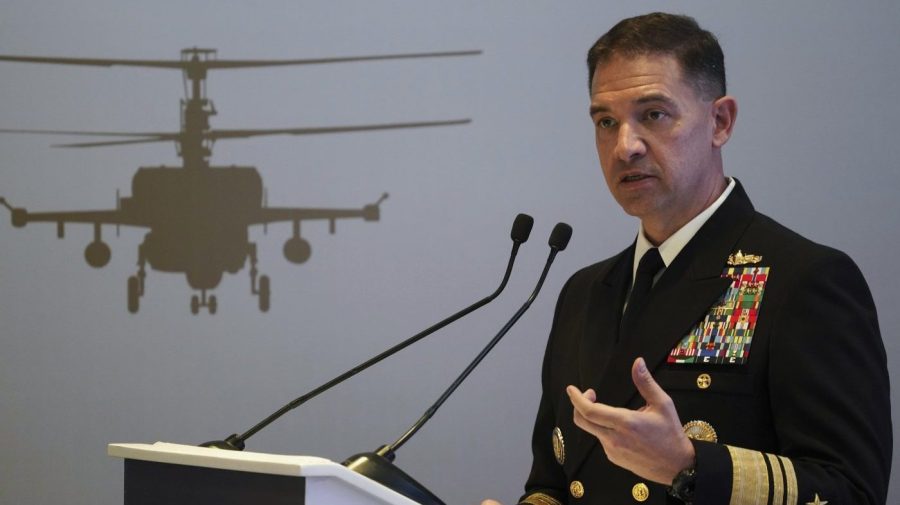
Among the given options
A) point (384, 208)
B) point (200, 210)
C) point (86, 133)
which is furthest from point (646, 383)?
point (86, 133)

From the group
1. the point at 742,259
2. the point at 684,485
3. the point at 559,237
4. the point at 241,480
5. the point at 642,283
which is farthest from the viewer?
the point at 559,237

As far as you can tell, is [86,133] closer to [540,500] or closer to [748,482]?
[540,500]

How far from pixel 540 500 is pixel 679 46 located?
2.80 ft

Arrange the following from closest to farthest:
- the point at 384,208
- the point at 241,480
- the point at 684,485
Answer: the point at 241,480
the point at 684,485
the point at 384,208

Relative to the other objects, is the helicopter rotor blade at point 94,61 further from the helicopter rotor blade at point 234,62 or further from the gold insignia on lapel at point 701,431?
the gold insignia on lapel at point 701,431

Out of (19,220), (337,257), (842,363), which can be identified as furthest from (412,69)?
(842,363)

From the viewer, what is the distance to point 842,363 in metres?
1.57

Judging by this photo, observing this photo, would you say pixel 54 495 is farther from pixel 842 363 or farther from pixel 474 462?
pixel 842 363

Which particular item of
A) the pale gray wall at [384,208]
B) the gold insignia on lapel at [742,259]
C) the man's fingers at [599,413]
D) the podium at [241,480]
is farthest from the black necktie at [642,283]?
the pale gray wall at [384,208]

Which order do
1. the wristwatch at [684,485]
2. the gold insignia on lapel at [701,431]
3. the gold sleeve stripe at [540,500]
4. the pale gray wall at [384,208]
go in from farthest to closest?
1. the pale gray wall at [384,208]
2. the gold sleeve stripe at [540,500]
3. the gold insignia on lapel at [701,431]
4. the wristwatch at [684,485]

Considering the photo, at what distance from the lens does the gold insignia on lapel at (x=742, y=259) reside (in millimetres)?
1758

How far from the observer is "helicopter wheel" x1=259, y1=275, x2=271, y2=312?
3629 millimetres

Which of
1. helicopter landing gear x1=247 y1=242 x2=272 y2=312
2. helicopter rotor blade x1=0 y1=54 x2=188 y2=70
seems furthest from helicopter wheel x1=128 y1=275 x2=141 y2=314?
helicopter rotor blade x1=0 y1=54 x2=188 y2=70

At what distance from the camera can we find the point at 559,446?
1.92 metres
